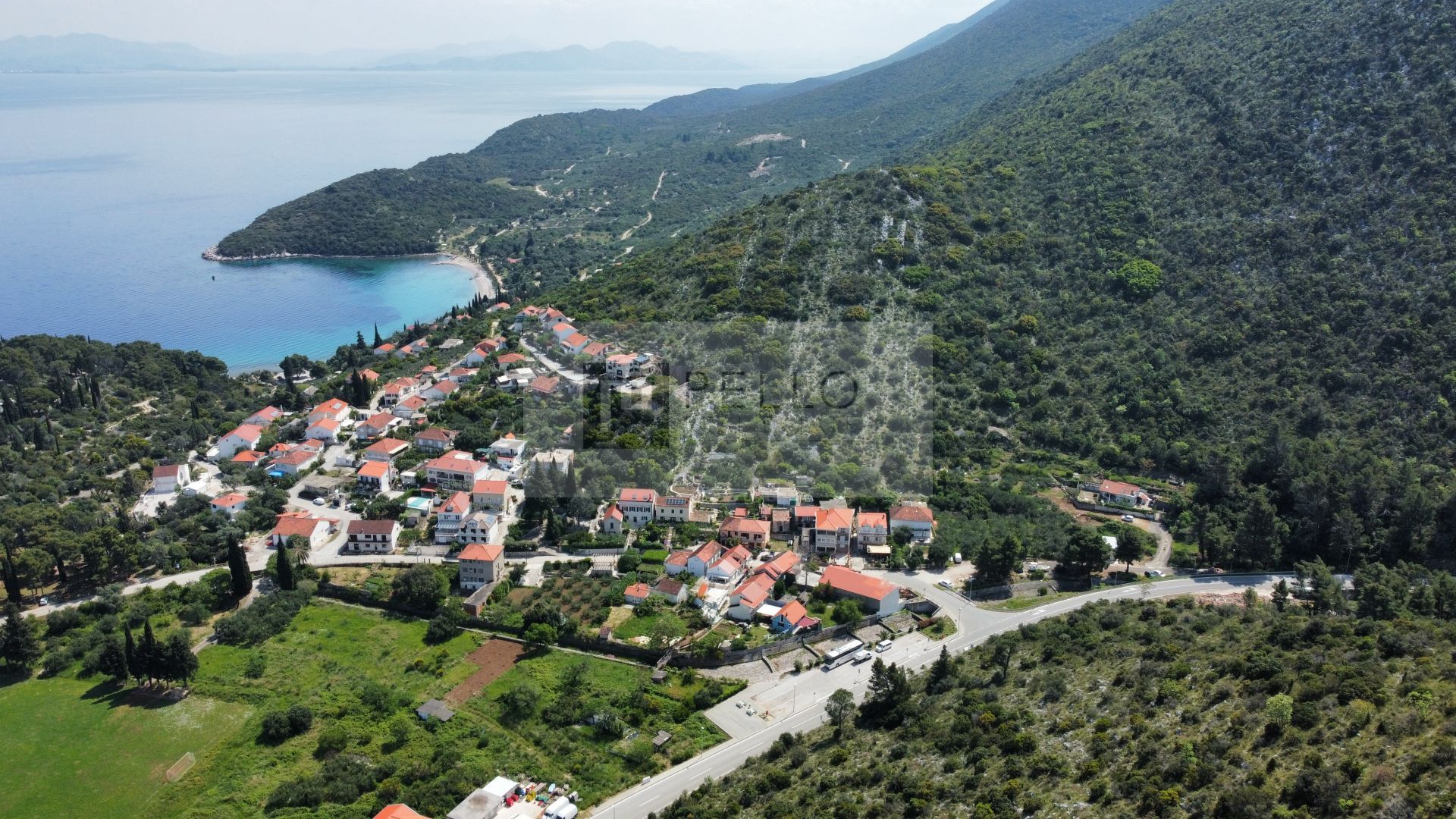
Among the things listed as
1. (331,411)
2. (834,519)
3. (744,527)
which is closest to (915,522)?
(834,519)

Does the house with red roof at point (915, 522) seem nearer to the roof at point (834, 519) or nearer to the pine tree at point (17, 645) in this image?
the roof at point (834, 519)

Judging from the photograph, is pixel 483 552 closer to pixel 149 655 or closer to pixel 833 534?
pixel 149 655

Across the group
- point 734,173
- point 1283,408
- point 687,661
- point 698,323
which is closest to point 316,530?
point 687,661

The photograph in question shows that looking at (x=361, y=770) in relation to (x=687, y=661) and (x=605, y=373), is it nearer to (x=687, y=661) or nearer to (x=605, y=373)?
(x=687, y=661)

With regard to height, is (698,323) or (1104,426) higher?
(698,323)

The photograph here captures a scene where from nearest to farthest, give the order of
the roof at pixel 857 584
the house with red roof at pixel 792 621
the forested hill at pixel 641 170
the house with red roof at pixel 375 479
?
the house with red roof at pixel 792 621 < the roof at pixel 857 584 < the house with red roof at pixel 375 479 < the forested hill at pixel 641 170

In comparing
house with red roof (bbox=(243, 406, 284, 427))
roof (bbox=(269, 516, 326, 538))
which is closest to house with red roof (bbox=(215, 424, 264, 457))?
house with red roof (bbox=(243, 406, 284, 427))

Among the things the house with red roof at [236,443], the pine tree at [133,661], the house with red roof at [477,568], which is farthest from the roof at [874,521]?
the house with red roof at [236,443]

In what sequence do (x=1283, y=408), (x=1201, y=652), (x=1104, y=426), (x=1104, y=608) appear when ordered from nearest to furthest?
1. (x=1201, y=652)
2. (x=1104, y=608)
3. (x=1283, y=408)
4. (x=1104, y=426)
